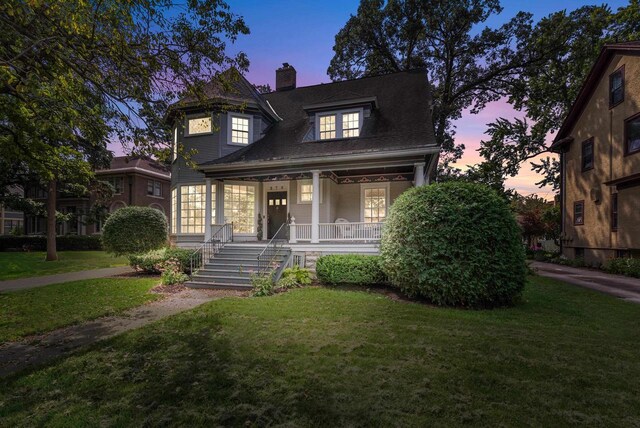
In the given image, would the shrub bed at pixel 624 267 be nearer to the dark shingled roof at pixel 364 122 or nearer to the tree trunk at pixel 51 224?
the dark shingled roof at pixel 364 122

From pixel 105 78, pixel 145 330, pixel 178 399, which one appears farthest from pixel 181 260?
pixel 178 399

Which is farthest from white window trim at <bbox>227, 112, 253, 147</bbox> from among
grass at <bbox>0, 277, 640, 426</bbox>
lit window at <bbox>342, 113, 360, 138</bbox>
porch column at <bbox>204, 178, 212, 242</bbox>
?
grass at <bbox>0, 277, 640, 426</bbox>

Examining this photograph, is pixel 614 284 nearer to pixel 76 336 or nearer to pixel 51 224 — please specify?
pixel 76 336

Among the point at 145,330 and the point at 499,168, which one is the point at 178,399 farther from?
the point at 499,168

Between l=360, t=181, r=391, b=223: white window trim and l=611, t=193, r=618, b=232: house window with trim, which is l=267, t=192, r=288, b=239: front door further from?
l=611, t=193, r=618, b=232: house window with trim

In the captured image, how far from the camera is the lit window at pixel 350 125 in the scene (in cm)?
1379

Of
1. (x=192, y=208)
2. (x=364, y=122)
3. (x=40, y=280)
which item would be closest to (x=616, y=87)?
(x=364, y=122)

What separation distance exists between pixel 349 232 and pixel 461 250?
5.21m

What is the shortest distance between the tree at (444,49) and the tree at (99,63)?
1801cm

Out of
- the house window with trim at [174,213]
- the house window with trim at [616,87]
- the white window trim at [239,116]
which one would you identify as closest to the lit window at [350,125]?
Answer: the white window trim at [239,116]

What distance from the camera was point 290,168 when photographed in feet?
40.9

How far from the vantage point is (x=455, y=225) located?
24.1ft

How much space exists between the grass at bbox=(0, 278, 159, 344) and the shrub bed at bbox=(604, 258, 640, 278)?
1695 centimetres

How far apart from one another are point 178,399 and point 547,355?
4.76 meters
